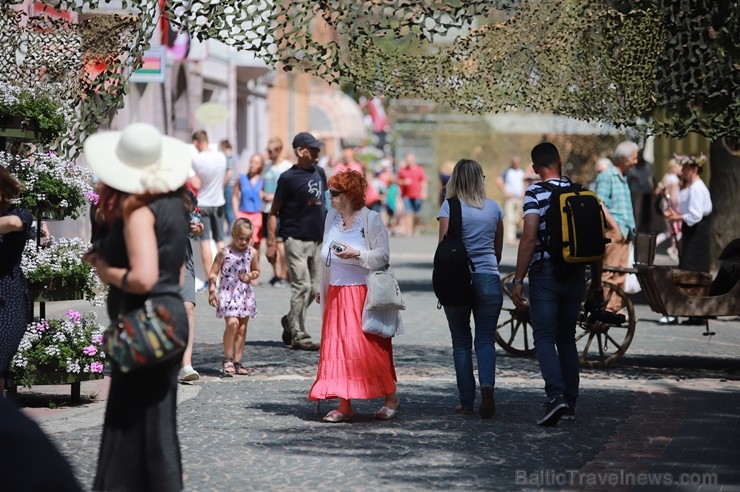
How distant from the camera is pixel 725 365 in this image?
39.5ft

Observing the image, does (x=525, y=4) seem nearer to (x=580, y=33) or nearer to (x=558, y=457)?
(x=580, y=33)

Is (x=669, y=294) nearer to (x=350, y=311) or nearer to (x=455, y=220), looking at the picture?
(x=455, y=220)

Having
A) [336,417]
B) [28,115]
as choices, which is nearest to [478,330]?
[336,417]

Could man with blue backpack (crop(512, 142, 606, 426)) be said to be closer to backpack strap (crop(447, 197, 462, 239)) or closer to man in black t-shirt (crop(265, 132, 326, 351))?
backpack strap (crop(447, 197, 462, 239))

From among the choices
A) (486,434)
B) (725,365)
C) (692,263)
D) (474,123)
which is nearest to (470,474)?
(486,434)

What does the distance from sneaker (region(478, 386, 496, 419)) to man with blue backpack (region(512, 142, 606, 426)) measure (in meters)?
0.31

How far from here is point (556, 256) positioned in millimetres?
8703

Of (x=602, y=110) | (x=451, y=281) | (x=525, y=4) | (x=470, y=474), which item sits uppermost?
(x=525, y=4)

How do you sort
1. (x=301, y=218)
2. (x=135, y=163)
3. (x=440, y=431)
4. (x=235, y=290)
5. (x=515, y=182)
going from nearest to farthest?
(x=135, y=163), (x=440, y=431), (x=235, y=290), (x=301, y=218), (x=515, y=182)

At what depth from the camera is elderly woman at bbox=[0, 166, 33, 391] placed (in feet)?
24.5

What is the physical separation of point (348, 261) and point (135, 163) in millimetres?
3922

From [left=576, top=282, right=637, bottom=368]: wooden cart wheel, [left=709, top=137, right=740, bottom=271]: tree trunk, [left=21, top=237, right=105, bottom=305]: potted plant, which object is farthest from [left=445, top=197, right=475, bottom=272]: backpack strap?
[left=709, top=137, right=740, bottom=271]: tree trunk

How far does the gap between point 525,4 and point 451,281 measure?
9.59ft

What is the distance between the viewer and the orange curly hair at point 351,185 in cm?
907
